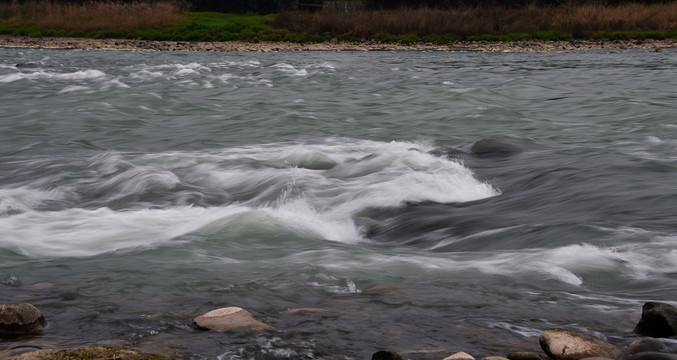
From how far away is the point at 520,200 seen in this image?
7.04 m

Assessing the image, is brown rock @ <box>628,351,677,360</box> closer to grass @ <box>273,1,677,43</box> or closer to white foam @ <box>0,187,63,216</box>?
white foam @ <box>0,187,63,216</box>

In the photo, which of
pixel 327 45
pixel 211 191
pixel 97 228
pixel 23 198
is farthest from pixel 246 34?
pixel 97 228

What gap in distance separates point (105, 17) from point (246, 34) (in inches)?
325

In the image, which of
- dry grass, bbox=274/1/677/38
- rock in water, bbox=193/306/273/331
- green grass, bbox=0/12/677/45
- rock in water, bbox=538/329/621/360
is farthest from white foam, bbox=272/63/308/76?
rock in water, bbox=538/329/621/360

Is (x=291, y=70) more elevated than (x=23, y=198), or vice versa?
(x=23, y=198)

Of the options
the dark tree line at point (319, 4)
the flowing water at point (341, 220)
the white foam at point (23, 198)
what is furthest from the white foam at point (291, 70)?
the dark tree line at point (319, 4)

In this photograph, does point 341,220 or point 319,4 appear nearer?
point 341,220

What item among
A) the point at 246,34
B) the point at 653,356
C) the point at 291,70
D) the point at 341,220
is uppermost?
the point at 653,356

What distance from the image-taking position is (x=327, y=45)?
38.1 meters

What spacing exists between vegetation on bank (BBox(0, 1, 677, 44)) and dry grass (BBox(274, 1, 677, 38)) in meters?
0.05

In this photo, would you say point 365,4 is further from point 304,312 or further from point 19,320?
point 19,320

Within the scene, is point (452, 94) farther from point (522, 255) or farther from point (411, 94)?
point (522, 255)

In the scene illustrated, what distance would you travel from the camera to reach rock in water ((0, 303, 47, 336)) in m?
3.53

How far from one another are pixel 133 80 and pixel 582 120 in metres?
11.8
